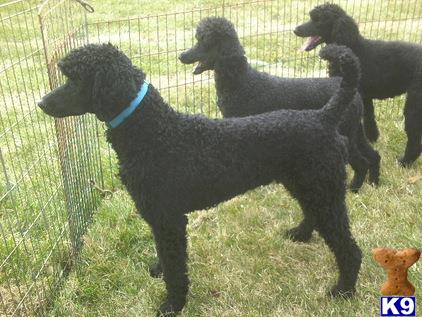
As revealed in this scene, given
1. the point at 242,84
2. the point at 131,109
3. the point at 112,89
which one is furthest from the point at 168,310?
the point at 242,84

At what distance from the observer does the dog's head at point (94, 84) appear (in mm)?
2584

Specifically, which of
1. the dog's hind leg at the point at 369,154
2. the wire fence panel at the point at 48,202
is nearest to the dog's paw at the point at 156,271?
the wire fence panel at the point at 48,202

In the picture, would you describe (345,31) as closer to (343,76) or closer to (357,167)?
(357,167)

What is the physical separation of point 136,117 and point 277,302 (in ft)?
5.13

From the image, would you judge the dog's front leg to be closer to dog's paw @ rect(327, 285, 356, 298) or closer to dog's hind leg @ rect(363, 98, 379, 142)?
dog's paw @ rect(327, 285, 356, 298)

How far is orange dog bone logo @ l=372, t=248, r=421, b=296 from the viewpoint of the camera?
6.88 ft

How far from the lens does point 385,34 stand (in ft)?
27.5

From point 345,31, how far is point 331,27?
0.58ft

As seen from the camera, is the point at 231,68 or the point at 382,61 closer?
the point at 231,68

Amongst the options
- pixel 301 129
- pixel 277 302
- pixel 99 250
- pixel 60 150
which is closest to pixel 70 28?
pixel 60 150

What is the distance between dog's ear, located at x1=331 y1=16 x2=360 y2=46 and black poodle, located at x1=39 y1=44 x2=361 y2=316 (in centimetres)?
217

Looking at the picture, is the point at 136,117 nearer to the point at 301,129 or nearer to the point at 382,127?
the point at 301,129

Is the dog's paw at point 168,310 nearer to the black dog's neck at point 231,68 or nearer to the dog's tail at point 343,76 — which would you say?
the dog's tail at point 343,76

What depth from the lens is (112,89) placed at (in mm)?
2576
